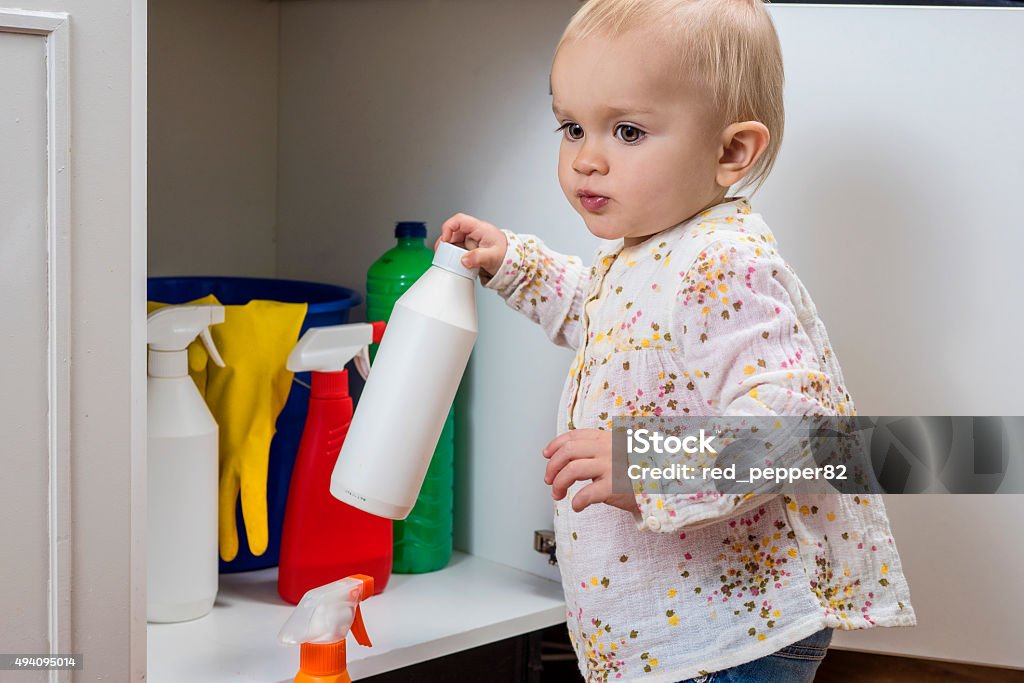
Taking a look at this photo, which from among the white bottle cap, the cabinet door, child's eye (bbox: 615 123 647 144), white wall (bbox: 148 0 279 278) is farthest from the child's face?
white wall (bbox: 148 0 279 278)

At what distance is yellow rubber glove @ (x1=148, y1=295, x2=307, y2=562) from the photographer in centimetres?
109

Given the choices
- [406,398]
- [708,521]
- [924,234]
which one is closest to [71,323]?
[406,398]

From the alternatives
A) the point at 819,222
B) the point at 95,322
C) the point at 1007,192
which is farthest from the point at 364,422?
the point at 1007,192

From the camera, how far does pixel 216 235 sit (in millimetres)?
1502

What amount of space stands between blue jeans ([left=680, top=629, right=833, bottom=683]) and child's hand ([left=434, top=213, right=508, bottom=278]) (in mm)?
373

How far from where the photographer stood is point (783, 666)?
32.3 inches

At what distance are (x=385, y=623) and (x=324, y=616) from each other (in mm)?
174

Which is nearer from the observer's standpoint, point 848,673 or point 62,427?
point 62,427

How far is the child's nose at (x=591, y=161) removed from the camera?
79cm

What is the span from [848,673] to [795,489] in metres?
0.39

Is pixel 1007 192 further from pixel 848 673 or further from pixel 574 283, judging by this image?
pixel 848 673

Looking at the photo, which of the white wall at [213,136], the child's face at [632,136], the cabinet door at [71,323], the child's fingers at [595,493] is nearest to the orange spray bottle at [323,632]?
the cabinet door at [71,323]

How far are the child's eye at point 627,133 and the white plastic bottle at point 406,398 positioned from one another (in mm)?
179

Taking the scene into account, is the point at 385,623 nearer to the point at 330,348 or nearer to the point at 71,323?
the point at 330,348
